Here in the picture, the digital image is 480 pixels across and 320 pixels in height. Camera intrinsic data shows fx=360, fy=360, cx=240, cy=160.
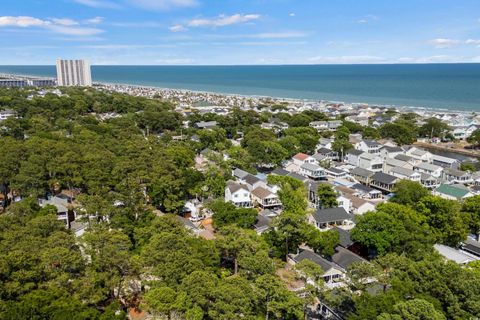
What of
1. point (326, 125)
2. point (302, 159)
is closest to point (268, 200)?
point (302, 159)

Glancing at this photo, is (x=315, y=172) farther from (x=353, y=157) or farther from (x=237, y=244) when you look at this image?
(x=237, y=244)

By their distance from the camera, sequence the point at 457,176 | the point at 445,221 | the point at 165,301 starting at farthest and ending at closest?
the point at 457,176 → the point at 445,221 → the point at 165,301

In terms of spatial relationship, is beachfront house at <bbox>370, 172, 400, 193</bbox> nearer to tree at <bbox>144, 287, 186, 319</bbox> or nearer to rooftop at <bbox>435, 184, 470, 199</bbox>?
rooftop at <bbox>435, 184, 470, 199</bbox>

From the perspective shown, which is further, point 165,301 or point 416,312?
point 165,301

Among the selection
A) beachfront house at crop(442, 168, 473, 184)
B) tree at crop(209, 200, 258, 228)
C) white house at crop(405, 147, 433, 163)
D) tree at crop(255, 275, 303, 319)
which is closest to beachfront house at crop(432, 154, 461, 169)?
white house at crop(405, 147, 433, 163)

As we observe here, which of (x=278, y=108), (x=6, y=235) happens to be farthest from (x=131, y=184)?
(x=278, y=108)

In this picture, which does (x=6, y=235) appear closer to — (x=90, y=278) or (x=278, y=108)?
(x=90, y=278)
